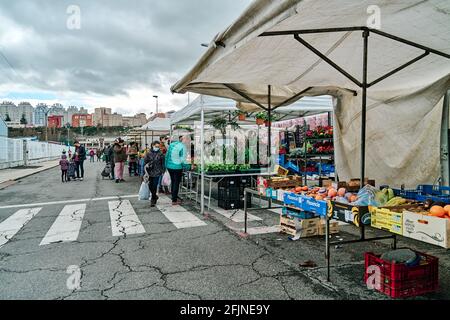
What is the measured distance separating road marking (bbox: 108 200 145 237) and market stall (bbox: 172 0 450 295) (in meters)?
2.97

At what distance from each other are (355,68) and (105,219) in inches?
246

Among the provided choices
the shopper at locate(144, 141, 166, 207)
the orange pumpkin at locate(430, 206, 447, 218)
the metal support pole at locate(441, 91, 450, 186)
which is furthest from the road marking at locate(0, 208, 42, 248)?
the metal support pole at locate(441, 91, 450, 186)

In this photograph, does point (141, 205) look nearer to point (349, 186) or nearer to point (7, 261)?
point (7, 261)

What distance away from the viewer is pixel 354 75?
598 centimetres

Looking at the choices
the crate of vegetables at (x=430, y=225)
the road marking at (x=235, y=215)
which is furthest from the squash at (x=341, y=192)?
the road marking at (x=235, y=215)

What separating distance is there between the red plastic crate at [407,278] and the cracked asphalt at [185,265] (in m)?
0.12

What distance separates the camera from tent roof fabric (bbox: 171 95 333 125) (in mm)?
8078

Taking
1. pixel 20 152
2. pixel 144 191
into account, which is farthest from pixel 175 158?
pixel 20 152

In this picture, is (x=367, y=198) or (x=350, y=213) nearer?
(x=350, y=213)

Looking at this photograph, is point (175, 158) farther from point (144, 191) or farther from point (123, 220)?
point (123, 220)

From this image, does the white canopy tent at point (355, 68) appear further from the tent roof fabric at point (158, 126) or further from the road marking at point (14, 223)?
the tent roof fabric at point (158, 126)

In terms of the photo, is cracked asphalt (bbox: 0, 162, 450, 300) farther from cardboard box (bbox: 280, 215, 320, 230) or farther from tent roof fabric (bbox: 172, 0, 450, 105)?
tent roof fabric (bbox: 172, 0, 450, 105)

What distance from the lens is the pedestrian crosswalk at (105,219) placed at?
6.62m

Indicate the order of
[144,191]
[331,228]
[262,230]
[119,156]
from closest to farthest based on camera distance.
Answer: [331,228]
[262,230]
[144,191]
[119,156]
